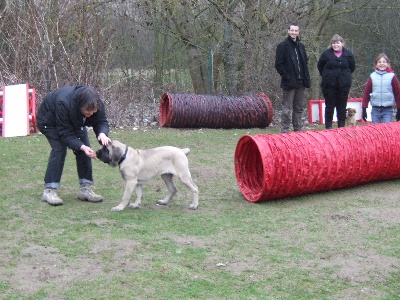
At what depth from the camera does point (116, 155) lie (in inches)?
278

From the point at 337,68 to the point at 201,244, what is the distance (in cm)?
676

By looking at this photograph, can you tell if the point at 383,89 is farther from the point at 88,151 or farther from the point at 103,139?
the point at 88,151

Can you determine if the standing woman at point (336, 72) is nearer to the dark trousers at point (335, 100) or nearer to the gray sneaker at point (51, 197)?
the dark trousers at point (335, 100)

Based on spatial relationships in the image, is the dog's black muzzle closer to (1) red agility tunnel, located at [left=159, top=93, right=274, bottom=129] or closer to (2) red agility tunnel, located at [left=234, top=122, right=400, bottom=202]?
(2) red agility tunnel, located at [left=234, top=122, right=400, bottom=202]

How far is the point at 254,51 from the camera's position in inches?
669

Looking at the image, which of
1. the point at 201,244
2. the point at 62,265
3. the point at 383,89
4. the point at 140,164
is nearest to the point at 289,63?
the point at 383,89

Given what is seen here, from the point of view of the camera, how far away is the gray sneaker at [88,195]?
7.70m

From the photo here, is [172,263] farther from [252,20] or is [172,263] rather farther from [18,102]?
[252,20]

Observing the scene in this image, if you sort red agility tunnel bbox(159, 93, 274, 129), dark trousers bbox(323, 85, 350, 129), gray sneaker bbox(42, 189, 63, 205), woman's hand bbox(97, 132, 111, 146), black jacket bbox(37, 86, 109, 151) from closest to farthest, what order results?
woman's hand bbox(97, 132, 111, 146) < black jacket bbox(37, 86, 109, 151) < gray sneaker bbox(42, 189, 63, 205) < dark trousers bbox(323, 85, 350, 129) < red agility tunnel bbox(159, 93, 274, 129)

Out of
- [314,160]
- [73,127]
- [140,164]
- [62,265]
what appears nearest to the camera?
[62,265]

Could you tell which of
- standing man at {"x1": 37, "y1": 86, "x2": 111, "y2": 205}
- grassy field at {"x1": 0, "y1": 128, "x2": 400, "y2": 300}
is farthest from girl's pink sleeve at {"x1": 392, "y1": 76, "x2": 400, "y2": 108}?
standing man at {"x1": 37, "y1": 86, "x2": 111, "y2": 205}

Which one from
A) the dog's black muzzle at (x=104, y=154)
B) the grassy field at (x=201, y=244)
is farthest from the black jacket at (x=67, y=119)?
the grassy field at (x=201, y=244)

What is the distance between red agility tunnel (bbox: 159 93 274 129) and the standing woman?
2.81 metres

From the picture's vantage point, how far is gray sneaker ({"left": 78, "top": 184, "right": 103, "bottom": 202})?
25.3 feet
